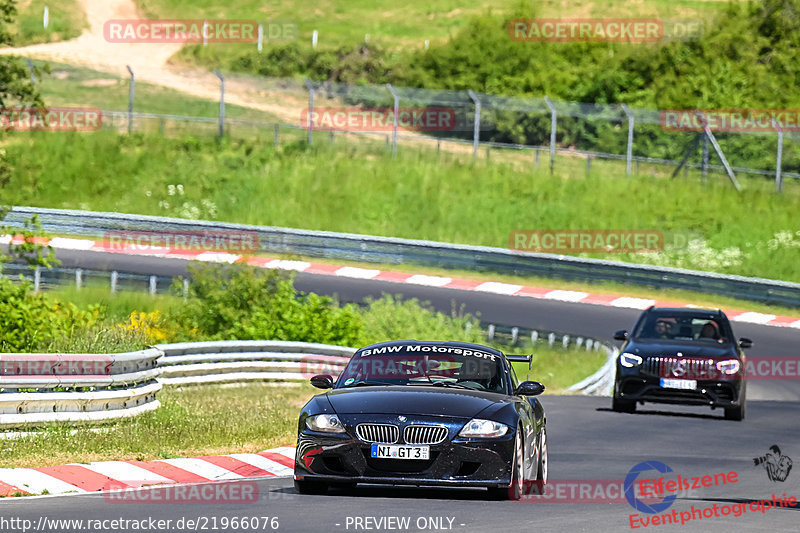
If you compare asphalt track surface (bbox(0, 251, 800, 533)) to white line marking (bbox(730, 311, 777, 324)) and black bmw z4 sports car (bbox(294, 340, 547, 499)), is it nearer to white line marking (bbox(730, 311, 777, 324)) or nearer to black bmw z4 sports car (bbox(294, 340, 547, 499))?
black bmw z4 sports car (bbox(294, 340, 547, 499))

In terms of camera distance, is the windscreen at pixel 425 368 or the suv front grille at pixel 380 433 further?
the windscreen at pixel 425 368

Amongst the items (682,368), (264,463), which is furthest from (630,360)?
(264,463)

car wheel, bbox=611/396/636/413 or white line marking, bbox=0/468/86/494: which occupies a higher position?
white line marking, bbox=0/468/86/494

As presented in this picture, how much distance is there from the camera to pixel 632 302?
1305 inches

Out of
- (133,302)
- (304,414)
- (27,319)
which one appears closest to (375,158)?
(133,302)

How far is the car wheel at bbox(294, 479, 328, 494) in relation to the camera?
10578 millimetres

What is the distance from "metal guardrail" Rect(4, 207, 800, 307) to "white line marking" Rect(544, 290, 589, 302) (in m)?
0.84

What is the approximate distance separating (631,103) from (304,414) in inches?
1873

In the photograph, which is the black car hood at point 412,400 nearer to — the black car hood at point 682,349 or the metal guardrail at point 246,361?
the metal guardrail at point 246,361

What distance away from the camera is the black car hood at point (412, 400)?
1048 centimetres

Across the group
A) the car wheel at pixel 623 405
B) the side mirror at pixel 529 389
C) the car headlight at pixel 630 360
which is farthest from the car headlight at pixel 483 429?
the car wheel at pixel 623 405

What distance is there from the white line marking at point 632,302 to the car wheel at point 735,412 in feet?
42.4

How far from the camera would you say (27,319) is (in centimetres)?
1794

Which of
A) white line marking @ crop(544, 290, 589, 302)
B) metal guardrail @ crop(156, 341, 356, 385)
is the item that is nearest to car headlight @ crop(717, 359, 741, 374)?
metal guardrail @ crop(156, 341, 356, 385)
